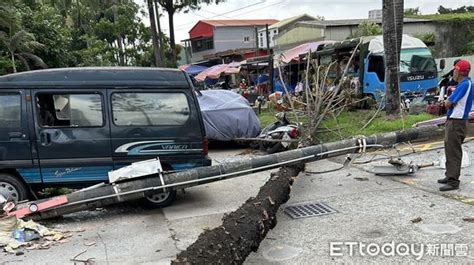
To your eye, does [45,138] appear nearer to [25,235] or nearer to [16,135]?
[16,135]

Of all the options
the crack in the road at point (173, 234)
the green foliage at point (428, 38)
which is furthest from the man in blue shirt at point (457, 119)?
the green foliage at point (428, 38)

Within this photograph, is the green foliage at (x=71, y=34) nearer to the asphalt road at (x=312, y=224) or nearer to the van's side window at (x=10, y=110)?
the van's side window at (x=10, y=110)

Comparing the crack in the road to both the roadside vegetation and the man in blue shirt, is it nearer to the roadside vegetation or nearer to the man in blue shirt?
the man in blue shirt

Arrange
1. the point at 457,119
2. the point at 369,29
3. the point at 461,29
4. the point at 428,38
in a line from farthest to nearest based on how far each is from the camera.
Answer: the point at 461,29 → the point at 428,38 → the point at 369,29 → the point at 457,119

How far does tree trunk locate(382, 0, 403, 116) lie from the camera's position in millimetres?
11312

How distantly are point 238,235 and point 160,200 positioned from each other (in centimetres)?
266

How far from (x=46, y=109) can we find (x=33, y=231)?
2001 millimetres

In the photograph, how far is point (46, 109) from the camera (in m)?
6.90

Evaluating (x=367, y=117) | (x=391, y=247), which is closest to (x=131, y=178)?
(x=391, y=247)

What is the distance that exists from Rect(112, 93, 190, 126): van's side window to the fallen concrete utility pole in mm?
986

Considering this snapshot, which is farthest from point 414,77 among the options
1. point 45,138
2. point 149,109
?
point 45,138

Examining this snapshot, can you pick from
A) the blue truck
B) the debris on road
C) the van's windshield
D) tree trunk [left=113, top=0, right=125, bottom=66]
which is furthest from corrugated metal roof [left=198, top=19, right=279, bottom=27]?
the debris on road

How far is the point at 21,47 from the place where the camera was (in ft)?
67.3

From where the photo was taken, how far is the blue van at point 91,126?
665 cm
